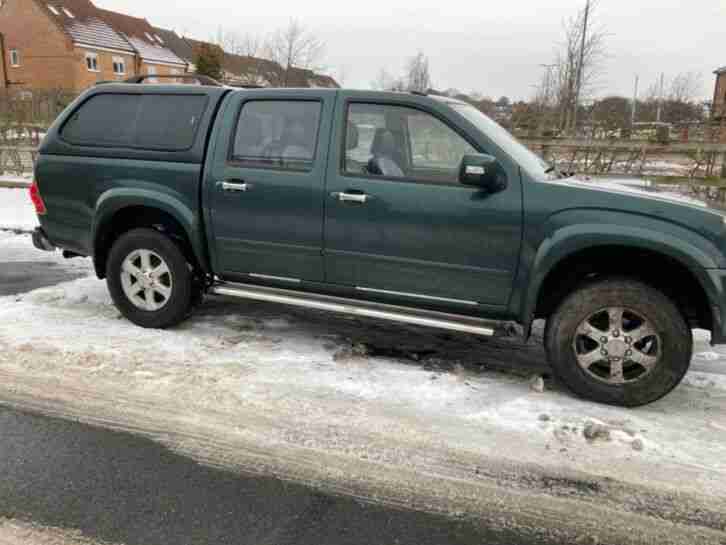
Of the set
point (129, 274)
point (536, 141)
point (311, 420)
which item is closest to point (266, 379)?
point (311, 420)

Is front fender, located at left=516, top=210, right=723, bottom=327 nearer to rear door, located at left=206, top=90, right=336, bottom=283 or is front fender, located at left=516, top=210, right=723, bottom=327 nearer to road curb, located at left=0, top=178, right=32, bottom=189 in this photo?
rear door, located at left=206, top=90, right=336, bottom=283

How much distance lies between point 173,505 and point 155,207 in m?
2.73

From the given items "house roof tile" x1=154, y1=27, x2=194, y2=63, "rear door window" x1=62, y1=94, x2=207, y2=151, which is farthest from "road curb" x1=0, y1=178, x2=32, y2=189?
"house roof tile" x1=154, y1=27, x2=194, y2=63

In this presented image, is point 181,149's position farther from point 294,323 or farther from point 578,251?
point 578,251

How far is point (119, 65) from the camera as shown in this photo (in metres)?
46.1

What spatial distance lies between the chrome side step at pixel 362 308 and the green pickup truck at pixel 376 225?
0.02 m

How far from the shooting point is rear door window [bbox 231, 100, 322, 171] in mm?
4484

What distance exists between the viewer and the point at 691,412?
3.87m

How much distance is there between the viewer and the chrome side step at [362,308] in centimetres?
412

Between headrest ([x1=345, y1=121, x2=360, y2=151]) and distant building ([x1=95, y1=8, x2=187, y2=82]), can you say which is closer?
headrest ([x1=345, y1=121, x2=360, y2=151])

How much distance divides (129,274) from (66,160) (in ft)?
3.68

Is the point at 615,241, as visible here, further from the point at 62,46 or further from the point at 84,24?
the point at 84,24

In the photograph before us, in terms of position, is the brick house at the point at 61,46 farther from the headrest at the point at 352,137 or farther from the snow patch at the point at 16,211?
the headrest at the point at 352,137

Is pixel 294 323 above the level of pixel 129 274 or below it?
below
